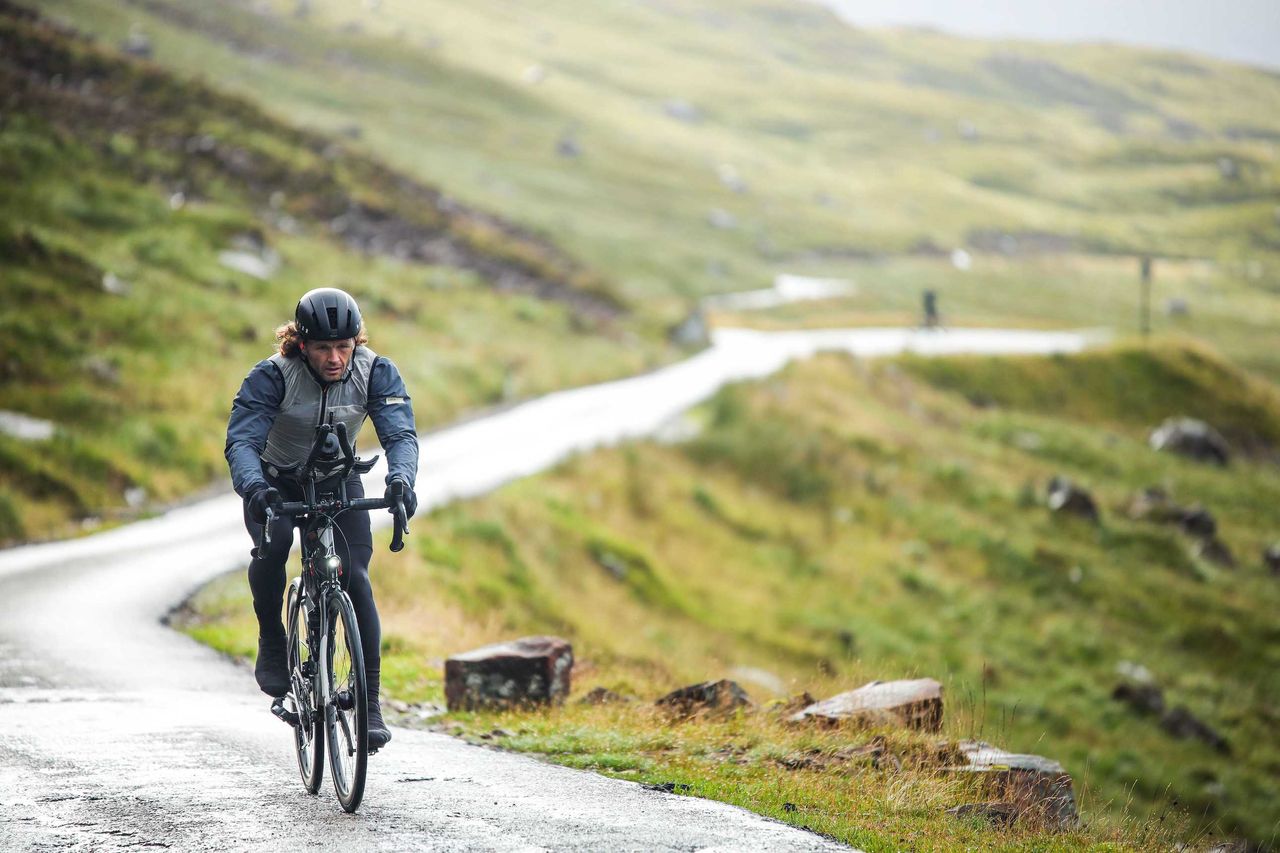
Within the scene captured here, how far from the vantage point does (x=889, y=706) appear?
1030 centimetres

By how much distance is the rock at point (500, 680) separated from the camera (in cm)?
1125

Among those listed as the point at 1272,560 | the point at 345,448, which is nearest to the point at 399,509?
the point at 345,448

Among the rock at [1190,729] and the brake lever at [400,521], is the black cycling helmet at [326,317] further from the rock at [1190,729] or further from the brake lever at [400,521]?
the rock at [1190,729]

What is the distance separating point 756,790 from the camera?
8266 millimetres

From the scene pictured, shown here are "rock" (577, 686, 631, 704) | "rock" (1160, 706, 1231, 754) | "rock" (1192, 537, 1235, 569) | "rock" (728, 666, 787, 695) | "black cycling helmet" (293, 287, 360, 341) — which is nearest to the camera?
"black cycling helmet" (293, 287, 360, 341)

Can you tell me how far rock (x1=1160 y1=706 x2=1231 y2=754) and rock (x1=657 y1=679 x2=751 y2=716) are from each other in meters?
16.5

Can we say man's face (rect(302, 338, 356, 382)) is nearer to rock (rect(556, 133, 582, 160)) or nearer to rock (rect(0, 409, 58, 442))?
rock (rect(0, 409, 58, 442))

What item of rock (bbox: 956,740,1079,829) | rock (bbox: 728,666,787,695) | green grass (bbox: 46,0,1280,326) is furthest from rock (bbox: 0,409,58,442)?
green grass (bbox: 46,0,1280,326)

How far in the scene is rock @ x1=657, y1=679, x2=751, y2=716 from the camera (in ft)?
35.8

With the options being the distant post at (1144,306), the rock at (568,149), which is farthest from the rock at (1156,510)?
the rock at (568,149)

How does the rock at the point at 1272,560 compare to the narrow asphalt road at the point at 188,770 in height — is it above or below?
below

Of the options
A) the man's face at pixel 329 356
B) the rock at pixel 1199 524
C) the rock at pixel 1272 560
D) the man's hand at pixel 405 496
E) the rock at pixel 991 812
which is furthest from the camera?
the rock at pixel 1199 524

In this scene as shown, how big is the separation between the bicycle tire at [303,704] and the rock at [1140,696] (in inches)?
851

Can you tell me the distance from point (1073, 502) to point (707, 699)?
28960 millimetres
